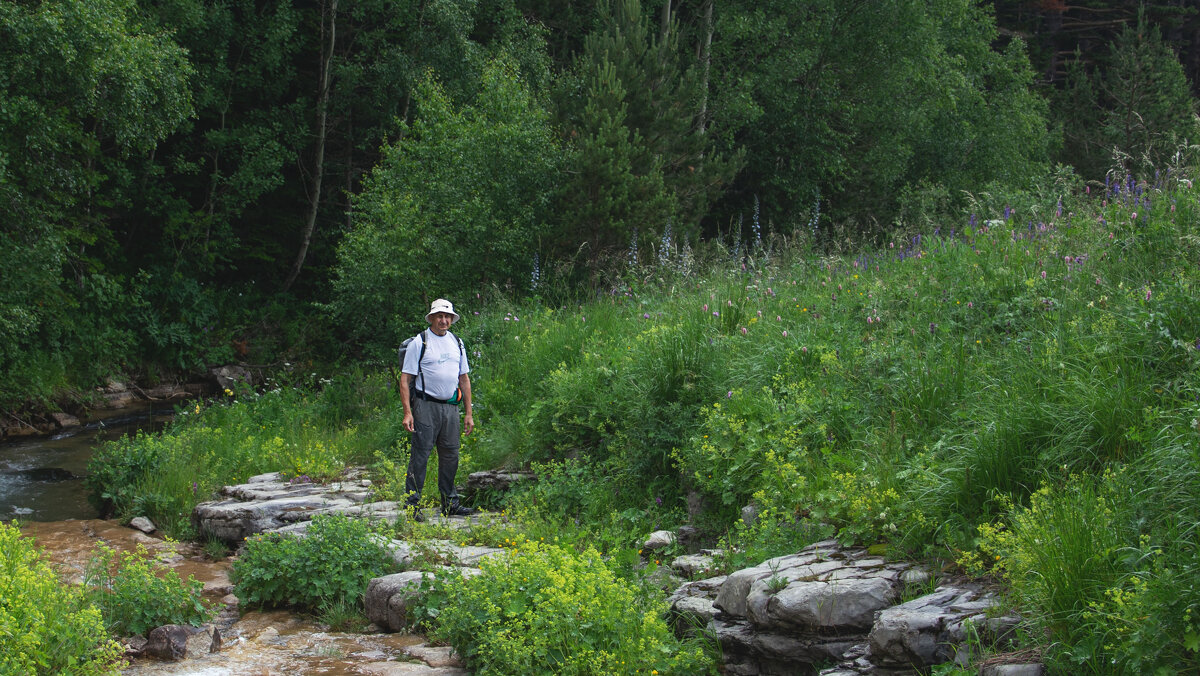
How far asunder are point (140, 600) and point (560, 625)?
283cm

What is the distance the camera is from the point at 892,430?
560 cm

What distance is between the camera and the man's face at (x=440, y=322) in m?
7.92

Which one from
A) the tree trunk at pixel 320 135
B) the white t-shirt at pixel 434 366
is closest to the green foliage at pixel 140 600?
the white t-shirt at pixel 434 366

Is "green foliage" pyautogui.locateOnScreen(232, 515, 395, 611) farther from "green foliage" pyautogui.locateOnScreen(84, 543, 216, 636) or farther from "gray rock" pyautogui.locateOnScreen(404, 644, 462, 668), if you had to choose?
"gray rock" pyautogui.locateOnScreen(404, 644, 462, 668)

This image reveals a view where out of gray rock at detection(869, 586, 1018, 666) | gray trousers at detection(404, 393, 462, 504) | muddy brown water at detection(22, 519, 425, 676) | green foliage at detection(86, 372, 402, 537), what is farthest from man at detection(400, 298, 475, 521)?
gray rock at detection(869, 586, 1018, 666)

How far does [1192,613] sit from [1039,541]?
77 centimetres

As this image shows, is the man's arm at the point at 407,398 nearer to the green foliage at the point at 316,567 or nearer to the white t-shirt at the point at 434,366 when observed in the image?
the white t-shirt at the point at 434,366

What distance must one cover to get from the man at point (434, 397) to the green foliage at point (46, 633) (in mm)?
3127

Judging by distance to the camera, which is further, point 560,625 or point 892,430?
point 892,430

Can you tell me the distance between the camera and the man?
791cm

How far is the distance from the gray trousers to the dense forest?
465cm

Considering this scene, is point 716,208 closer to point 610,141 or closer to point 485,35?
point 485,35

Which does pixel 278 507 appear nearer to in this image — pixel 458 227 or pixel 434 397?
pixel 434 397

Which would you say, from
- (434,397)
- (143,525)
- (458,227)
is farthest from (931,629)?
(458,227)
